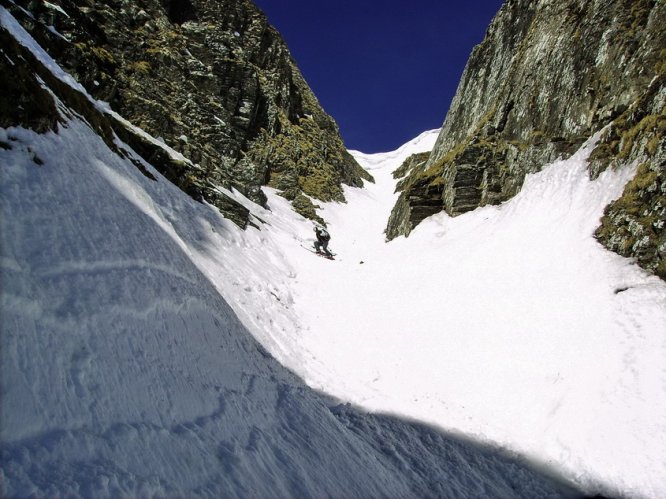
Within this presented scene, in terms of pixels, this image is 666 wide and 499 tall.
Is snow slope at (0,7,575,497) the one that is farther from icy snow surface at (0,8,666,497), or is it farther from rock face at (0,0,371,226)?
rock face at (0,0,371,226)

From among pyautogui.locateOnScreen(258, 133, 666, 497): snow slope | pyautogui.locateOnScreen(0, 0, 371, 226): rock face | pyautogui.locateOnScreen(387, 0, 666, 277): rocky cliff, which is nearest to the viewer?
pyautogui.locateOnScreen(258, 133, 666, 497): snow slope

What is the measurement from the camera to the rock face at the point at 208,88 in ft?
74.7

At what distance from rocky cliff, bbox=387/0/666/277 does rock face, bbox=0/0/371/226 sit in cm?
1578

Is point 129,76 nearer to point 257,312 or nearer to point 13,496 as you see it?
point 257,312

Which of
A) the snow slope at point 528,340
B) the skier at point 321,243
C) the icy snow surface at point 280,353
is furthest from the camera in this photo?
the skier at point 321,243

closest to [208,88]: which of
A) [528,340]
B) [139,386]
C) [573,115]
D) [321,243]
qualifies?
[321,243]

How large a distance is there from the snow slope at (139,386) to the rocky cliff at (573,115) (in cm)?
996

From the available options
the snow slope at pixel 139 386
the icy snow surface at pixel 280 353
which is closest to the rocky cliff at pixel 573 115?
the icy snow surface at pixel 280 353

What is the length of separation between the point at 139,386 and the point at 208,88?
156ft

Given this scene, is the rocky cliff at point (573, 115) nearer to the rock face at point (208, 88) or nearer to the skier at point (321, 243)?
the skier at point (321, 243)

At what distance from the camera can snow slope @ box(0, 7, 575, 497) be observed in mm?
4203

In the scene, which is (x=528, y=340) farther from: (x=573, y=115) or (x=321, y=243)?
(x=321, y=243)

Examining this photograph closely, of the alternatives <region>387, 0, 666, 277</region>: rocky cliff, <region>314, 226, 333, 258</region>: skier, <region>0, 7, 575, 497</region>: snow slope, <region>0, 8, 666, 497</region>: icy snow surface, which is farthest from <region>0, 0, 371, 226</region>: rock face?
<region>387, 0, 666, 277</region>: rocky cliff

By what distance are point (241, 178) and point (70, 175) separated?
29927mm
